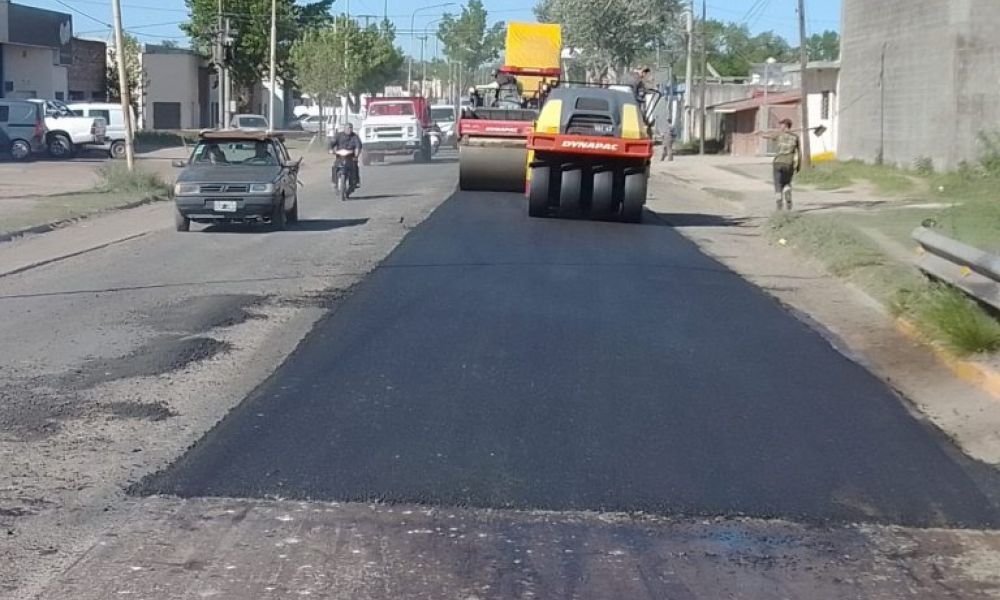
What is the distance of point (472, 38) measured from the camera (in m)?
151

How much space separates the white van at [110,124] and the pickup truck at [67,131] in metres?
0.76

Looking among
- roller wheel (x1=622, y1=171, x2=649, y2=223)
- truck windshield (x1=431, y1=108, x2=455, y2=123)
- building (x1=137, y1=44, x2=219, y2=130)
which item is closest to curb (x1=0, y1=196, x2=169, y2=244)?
roller wheel (x1=622, y1=171, x2=649, y2=223)

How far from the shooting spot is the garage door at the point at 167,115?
8456cm

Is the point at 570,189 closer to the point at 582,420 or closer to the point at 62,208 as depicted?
the point at 62,208

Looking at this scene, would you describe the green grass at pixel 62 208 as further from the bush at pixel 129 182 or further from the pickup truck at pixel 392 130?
the pickup truck at pixel 392 130

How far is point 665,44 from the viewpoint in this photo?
7219 cm

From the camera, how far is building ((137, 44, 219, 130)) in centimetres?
8269

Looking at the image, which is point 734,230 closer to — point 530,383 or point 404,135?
point 530,383

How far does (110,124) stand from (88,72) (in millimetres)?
22622

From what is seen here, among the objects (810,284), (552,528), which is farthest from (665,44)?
(552,528)

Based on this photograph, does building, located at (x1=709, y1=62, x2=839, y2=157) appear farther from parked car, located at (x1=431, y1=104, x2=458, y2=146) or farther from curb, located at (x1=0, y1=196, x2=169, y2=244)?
curb, located at (x1=0, y1=196, x2=169, y2=244)

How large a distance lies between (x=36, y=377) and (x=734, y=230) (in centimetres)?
1626

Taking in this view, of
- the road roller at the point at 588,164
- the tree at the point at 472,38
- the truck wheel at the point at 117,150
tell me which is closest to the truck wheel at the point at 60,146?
the truck wheel at the point at 117,150

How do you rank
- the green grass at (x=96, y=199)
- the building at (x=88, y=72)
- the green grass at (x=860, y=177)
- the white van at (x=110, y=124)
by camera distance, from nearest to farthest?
the green grass at (x=96, y=199), the green grass at (x=860, y=177), the white van at (x=110, y=124), the building at (x=88, y=72)
